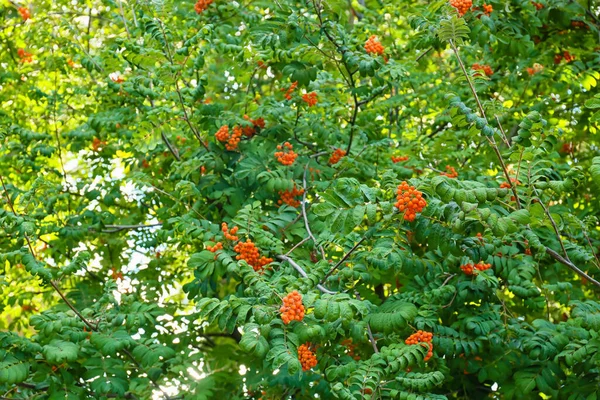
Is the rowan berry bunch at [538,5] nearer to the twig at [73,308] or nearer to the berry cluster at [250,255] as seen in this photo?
the berry cluster at [250,255]

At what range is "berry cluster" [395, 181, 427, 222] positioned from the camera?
337 cm

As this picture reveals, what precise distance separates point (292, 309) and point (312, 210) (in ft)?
2.17

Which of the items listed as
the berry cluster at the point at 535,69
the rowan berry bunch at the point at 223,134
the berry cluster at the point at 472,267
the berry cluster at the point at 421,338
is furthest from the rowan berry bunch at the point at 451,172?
the berry cluster at the point at 535,69

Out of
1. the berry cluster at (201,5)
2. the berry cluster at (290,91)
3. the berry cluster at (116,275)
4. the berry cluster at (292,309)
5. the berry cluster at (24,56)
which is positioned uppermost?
the berry cluster at (24,56)

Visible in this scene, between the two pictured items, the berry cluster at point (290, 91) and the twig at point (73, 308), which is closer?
the twig at point (73, 308)

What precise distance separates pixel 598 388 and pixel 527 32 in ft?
8.88

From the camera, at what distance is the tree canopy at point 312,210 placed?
3.58 metres

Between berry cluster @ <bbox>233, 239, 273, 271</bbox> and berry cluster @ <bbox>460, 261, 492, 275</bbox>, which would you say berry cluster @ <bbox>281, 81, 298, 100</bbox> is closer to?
berry cluster @ <bbox>233, 239, 273, 271</bbox>

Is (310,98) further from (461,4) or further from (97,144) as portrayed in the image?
(97,144)

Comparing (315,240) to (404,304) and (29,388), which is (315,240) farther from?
(29,388)

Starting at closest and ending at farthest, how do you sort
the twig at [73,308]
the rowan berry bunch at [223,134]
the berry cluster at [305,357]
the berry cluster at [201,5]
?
the berry cluster at [305,357]
the twig at [73,308]
the rowan berry bunch at [223,134]
the berry cluster at [201,5]

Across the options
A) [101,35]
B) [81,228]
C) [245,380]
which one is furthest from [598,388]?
[101,35]

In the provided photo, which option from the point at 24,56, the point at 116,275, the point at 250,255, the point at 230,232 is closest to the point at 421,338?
the point at 250,255

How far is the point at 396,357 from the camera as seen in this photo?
363 cm
